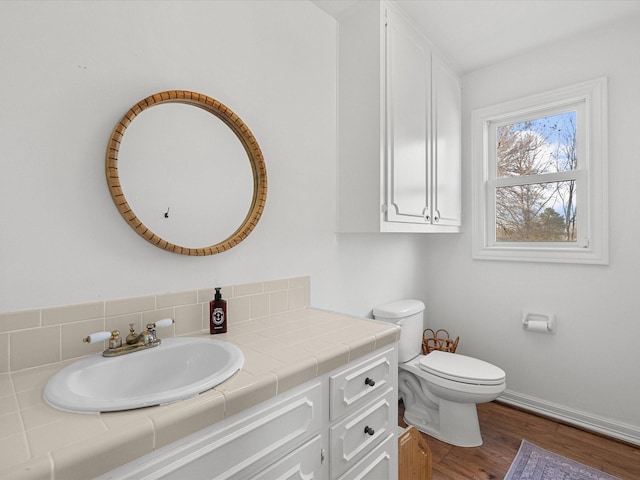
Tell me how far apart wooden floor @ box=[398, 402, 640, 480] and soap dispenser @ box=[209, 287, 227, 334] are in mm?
1392

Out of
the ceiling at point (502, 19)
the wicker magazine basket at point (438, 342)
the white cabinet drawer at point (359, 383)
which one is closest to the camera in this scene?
the white cabinet drawer at point (359, 383)

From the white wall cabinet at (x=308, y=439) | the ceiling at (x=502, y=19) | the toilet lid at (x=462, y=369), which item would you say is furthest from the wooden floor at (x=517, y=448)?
the ceiling at (x=502, y=19)

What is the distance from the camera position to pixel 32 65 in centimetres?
91

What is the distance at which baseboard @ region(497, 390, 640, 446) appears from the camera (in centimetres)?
191

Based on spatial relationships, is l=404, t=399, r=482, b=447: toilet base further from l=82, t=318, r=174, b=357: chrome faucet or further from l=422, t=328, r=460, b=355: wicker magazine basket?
l=82, t=318, r=174, b=357: chrome faucet

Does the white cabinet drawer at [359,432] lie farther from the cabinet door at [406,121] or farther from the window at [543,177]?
the window at [543,177]

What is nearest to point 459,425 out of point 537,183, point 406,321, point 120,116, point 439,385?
point 439,385

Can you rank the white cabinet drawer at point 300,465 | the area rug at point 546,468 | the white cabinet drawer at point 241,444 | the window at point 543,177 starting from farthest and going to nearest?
the window at point 543,177 < the area rug at point 546,468 < the white cabinet drawer at point 300,465 < the white cabinet drawer at point 241,444

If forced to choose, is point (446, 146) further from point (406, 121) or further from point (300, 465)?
point (300, 465)

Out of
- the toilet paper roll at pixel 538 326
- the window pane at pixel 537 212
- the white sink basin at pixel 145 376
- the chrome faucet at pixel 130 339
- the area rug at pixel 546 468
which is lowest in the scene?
the area rug at pixel 546 468

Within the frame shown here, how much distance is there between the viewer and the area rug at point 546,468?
1643mm

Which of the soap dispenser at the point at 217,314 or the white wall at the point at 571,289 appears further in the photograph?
the white wall at the point at 571,289

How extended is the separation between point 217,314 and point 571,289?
2.22 metres

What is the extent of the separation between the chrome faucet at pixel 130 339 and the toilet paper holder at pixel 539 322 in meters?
2.27
